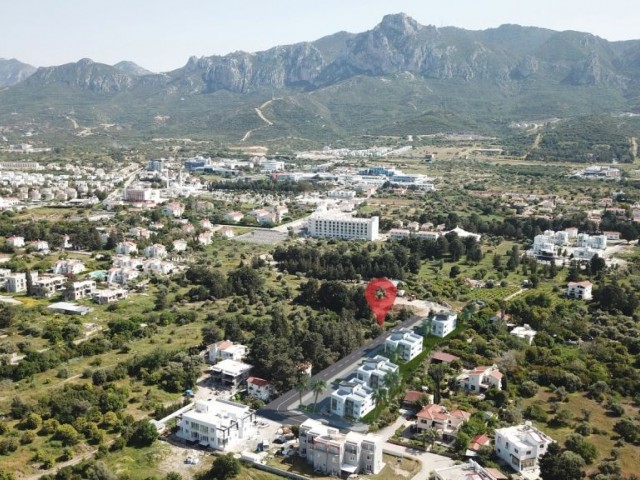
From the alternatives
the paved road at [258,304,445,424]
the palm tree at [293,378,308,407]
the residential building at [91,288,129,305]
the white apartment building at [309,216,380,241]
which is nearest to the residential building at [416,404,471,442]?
the paved road at [258,304,445,424]

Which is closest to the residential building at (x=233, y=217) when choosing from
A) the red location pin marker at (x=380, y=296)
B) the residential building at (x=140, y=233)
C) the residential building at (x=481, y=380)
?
the residential building at (x=140, y=233)

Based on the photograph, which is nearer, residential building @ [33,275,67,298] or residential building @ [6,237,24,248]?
residential building @ [33,275,67,298]

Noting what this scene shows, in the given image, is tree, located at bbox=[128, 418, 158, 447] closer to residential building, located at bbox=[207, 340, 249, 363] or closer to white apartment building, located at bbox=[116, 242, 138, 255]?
residential building, located at bbox=[207, 340, 249, 363]

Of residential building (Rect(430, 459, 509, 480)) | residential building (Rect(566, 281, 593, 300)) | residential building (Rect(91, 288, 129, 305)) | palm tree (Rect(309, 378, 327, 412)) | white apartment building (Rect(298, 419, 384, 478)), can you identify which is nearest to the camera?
residential building (Rect(430, 459, 509, 480))

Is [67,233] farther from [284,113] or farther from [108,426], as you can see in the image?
[284,113]

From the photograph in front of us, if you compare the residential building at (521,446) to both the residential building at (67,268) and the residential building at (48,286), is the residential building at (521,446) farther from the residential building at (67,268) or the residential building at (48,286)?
the residential building at (67,268)

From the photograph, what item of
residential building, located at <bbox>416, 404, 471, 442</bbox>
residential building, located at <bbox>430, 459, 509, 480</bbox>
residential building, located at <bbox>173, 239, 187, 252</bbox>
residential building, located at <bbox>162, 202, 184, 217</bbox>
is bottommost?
residential building, located at <bbox>430, 459, 509, 480</bbox>

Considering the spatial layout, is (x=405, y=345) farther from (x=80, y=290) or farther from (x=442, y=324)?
(x=80, y=290)
